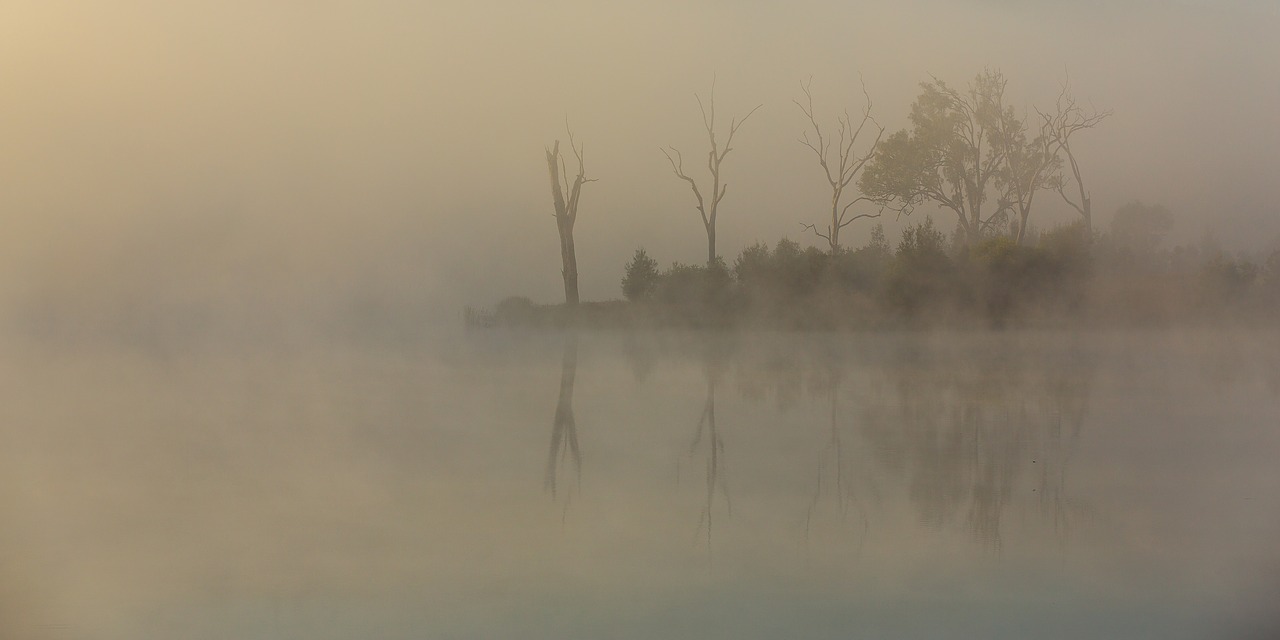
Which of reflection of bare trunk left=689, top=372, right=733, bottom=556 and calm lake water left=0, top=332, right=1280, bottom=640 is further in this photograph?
reflection of bare trunk left=689, top=372, right=733, bottom=556

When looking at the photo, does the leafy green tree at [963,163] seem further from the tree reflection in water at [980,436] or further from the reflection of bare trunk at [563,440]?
the reflection of bare trunk at [563,440]

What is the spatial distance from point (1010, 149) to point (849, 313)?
2.52 metres

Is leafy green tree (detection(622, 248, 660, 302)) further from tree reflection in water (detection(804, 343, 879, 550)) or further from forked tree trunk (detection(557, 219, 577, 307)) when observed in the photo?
tree reflection in water (detection(804, 343, 879, 550))

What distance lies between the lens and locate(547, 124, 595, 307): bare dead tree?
9711mm

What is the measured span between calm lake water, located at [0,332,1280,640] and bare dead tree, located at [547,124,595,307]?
4.96 metres

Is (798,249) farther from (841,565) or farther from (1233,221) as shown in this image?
(841,565)

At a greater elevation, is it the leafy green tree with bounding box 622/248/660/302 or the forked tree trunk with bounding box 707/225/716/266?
the forked tree trunk with bounding box 707/225/716/266

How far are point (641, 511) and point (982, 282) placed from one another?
25.1 feet

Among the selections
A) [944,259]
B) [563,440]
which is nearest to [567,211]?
[944,259]

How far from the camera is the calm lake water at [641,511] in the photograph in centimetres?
191

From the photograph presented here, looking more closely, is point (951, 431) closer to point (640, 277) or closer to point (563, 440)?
point (563, 440)

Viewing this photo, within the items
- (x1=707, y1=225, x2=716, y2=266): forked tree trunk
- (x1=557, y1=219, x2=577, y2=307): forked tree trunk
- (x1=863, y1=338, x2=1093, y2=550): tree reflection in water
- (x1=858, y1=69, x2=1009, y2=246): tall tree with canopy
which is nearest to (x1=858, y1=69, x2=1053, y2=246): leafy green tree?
(x1=858, y1=69, x2=1009, y2=246): tall tree with canopy

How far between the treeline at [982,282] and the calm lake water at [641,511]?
14.4ft

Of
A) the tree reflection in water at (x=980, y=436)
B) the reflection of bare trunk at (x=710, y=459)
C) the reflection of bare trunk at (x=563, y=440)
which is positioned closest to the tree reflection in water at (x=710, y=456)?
the reflection of bare trunk at (x=710, y=459)
